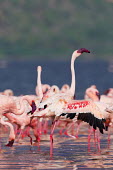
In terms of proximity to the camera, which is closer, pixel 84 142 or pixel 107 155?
pixel 107 155

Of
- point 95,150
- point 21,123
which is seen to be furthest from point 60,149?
point 21,123

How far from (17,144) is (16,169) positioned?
3.63m

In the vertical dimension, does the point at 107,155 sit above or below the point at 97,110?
below

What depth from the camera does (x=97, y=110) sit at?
46.7ft

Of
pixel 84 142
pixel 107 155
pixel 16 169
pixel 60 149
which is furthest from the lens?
pixel 84 142

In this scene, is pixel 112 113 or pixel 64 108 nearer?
pixel 64 108

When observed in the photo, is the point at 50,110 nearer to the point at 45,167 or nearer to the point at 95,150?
the point at 95,150

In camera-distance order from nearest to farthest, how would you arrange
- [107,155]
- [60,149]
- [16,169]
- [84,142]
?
1. [16,169]
2. [107,155]
3. [60,149]
4. [84,142]

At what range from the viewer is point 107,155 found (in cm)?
1380

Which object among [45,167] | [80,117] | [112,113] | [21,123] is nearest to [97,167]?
[45,167]

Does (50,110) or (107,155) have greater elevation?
(50,110)

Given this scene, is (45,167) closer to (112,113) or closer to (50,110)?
(50,110)

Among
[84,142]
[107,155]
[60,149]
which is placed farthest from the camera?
[84,142]

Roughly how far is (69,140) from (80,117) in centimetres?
271
